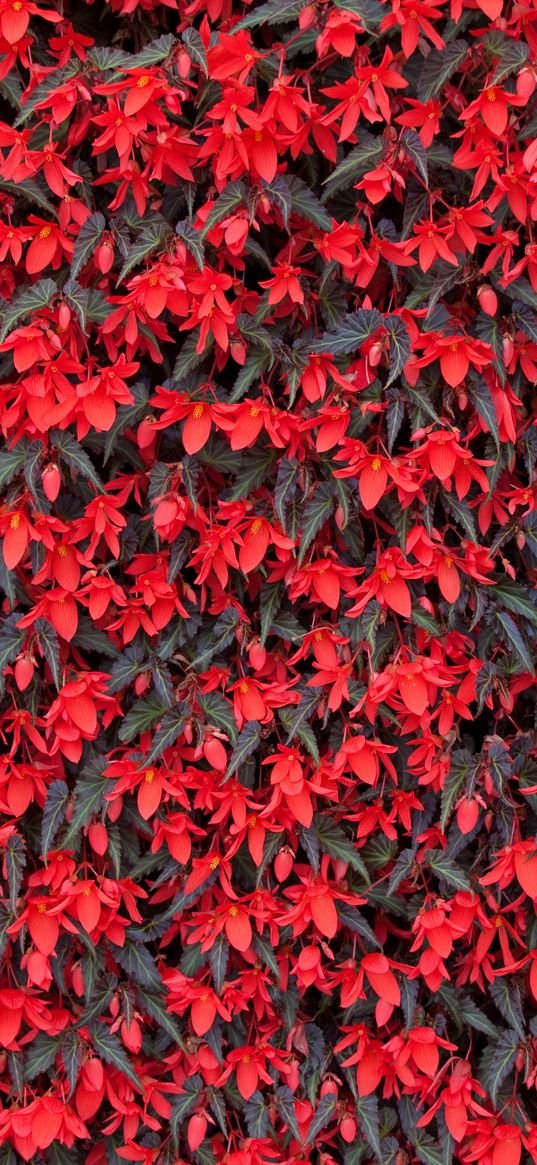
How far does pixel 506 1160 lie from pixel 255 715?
3.08 feet

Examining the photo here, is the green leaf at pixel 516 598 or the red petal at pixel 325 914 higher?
the green leaf at pixel 516 598

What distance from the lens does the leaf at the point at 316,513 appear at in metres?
1.73

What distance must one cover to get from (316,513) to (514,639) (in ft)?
1.30

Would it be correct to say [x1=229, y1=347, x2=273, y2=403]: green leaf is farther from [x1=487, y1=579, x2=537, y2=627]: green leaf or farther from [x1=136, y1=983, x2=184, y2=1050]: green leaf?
[x1=136, y1=983, x2=184, y2=1050]: green leaf

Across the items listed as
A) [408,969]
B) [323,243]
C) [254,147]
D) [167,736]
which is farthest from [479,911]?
[254,147]

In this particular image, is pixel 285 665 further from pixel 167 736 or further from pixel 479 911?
pixel 479 911

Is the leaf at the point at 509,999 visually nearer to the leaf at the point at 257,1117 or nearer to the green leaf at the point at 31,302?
the leaf at the point at 257,1117

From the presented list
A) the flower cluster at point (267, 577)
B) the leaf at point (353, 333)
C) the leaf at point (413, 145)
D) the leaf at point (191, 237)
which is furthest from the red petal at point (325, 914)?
the leaf at point (413, 145)

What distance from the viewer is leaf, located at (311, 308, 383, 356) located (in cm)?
168

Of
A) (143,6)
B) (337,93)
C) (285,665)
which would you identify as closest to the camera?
(337,93)

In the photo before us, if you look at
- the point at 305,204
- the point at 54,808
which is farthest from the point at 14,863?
the point at 305,204

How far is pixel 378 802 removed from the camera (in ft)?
6.08

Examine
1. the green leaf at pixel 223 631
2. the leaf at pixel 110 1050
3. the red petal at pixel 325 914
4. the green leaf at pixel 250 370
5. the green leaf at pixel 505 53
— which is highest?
the green leaf at pixel 505 53

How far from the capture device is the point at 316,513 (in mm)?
1743
